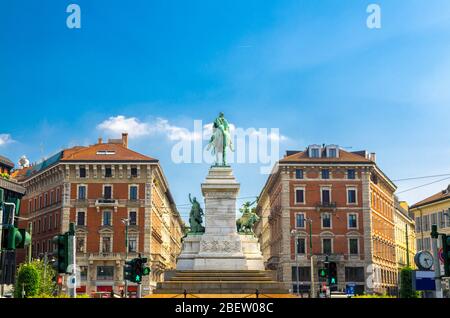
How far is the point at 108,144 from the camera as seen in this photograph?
77.9 meters

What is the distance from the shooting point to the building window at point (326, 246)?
247 feet

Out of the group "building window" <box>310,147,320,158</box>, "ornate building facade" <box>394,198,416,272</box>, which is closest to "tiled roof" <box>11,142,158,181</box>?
"building window" <box>310,147,320,158</box>

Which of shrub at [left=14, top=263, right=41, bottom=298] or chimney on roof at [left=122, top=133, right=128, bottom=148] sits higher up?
chimney on roof at [left=122, top=133, right=128, bottom=148]

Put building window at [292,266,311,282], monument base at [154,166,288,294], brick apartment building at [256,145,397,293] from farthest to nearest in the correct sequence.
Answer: brick apartment building at [256,145,397,293], building window at [292,266,311,282], monument base at [154,166,288,294]

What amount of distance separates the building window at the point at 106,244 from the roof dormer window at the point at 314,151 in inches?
1050

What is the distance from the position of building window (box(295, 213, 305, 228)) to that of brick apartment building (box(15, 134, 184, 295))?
17.5m

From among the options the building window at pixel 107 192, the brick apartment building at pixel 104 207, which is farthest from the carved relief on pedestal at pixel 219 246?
the building window at pixel 107 192

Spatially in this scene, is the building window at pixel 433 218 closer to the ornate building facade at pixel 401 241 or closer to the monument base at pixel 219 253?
the ornate building facade at pixel 401 241

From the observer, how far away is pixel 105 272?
2817 inches

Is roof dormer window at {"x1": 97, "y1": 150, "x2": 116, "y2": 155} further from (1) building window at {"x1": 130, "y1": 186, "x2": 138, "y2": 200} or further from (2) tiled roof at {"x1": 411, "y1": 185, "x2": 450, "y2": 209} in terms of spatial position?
Answer: (2) tiled roof at {"x1": 411, "y1": 185, "x2": 450, "y2": 209}

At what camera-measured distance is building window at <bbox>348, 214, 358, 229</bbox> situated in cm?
7694

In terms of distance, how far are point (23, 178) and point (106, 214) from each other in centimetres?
1916
